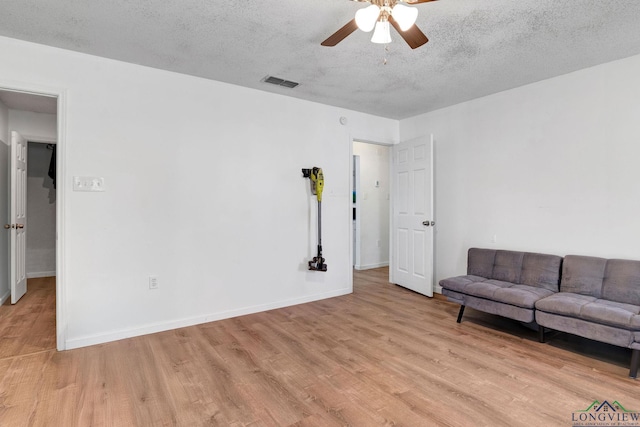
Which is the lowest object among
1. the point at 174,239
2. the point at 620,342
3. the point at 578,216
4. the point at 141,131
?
the point at 620,342

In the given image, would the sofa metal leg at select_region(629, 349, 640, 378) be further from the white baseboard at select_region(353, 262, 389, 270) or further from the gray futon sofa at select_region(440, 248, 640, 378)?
the white baseboard at select_region(353, 262, 389, 270)

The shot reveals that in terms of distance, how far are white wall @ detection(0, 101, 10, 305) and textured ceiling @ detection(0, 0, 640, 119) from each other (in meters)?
2.08

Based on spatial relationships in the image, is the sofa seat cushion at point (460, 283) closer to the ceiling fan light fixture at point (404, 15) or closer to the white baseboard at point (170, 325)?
the white baseboard at point (170, 325)

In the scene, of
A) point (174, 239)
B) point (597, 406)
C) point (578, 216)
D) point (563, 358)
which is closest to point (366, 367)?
point (597, 406)

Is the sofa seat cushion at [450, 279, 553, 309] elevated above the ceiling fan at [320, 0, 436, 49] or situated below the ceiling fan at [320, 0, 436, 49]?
below

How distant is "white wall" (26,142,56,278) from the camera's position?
18.7 ft

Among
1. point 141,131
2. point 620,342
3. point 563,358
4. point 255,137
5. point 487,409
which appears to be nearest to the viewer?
point 487,409

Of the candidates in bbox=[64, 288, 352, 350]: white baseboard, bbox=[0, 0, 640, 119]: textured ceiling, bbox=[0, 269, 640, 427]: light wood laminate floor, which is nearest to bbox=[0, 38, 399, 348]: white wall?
bbox=[64, 288, 352, 350]: white baseboard

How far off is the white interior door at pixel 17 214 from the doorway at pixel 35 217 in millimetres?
127

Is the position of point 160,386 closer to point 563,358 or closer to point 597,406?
point 597,406

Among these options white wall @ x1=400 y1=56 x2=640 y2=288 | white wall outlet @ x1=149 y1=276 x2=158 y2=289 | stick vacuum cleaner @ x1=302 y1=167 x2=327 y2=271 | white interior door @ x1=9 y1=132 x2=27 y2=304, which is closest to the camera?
white wall @ x1=400 y1=56 x2=640 y2=288

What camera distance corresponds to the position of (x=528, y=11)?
2.28 metres

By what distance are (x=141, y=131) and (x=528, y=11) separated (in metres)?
3.32

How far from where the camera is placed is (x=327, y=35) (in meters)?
2.61
